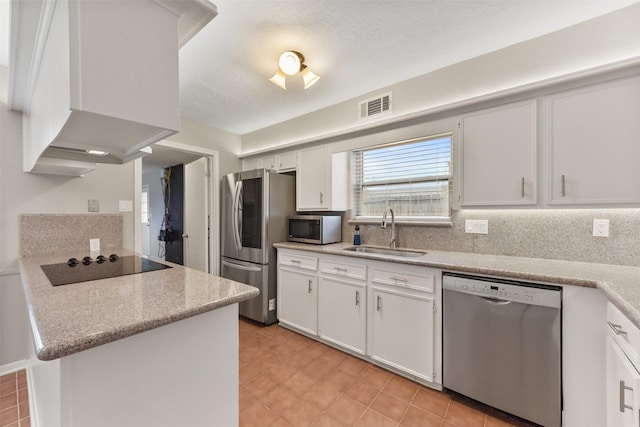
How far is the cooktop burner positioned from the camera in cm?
134

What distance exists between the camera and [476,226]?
2.20 metres

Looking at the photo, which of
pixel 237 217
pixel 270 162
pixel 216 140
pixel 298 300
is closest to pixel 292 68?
pixel 270 162

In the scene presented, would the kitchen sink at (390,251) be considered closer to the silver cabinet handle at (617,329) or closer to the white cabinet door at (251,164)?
the silver cabinet handle at (617,329)

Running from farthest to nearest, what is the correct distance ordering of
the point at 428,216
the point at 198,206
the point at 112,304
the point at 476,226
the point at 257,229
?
the point at 198,206, the point at 257,229, the point at 428,216, the point at 476,226, the point at 112,304

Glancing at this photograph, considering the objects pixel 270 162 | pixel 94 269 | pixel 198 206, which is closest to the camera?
pixel 94 269

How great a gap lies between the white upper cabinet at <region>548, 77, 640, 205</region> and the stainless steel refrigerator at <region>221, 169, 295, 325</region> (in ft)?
8.12

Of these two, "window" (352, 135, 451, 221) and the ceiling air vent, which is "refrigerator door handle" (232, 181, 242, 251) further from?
the ceiling air vent

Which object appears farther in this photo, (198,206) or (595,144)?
(198,206)

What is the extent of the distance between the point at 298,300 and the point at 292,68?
2.19m

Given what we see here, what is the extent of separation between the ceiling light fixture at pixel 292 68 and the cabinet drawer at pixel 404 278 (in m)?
1.73

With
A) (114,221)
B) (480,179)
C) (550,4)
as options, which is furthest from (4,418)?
(550,4)

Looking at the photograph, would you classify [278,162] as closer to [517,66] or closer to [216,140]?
[216,140]

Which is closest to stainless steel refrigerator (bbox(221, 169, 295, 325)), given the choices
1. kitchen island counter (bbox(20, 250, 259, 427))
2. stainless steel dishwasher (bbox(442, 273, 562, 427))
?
kitchen island counter (bbox(20, 250, 259, 427))

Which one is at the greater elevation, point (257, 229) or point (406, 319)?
point (257, 229)
